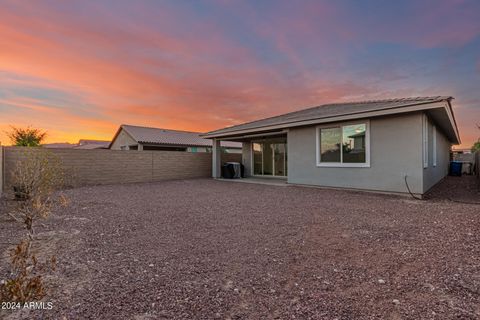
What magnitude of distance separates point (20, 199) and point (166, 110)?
10.9 metres

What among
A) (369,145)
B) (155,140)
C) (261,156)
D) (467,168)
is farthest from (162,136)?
(467,168)

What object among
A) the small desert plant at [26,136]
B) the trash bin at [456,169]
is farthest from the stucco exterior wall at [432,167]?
the small desert plant at [26,136]

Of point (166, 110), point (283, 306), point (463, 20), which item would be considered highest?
point (463, 20)

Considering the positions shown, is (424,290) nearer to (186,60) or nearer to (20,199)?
(20,199)

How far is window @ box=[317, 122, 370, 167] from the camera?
872 cm

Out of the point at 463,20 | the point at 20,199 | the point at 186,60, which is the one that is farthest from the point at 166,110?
the point at 463,20

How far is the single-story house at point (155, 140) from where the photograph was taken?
22.4m

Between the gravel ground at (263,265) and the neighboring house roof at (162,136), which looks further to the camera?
the neighboring house roof at (162,136)

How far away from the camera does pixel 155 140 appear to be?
22.8 metres

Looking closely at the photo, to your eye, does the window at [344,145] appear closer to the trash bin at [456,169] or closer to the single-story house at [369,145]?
the single-story house at [369,145]

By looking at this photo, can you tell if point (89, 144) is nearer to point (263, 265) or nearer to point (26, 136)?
point (26, 136)

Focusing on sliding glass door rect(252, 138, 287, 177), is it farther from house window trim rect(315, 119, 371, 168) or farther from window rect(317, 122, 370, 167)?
window rect(317, 122, 370, 167)

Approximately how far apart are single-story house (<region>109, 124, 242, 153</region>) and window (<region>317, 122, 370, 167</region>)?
43.5 ft

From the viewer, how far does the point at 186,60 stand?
1055cm
